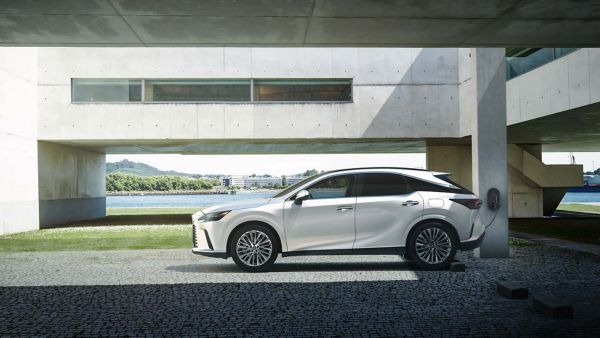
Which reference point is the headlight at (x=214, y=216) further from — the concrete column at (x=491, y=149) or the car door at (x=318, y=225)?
the concrete column at (x=491, y=149)

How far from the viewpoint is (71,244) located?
14.6m

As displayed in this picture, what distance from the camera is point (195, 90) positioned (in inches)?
820

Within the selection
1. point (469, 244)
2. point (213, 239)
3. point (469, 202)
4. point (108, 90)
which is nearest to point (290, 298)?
point (213, 239)

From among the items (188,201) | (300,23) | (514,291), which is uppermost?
(300,23)

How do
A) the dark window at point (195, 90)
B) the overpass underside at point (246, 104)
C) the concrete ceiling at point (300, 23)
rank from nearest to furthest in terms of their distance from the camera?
the concrete ceiling at point (300, 23) → the overpass underside at point (246, 104) → the dark window at point (195, 90)

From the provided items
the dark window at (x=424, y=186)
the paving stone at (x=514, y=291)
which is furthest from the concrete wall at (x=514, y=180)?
the paving stone at (x=514, y=291)

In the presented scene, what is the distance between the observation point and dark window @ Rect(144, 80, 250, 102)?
2075 centimetres

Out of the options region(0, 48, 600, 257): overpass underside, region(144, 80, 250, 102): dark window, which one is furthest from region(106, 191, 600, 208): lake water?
region(144, 80, 250, 102): dark window

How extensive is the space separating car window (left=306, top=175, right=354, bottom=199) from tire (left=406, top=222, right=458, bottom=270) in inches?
51.8

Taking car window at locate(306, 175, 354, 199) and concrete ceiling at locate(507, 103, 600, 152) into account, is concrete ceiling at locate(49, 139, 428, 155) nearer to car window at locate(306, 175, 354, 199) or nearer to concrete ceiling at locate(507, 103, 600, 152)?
concrete ceiling at locate(507, 103, 600, 152)

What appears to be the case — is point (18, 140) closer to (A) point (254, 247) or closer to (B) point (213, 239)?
(B) point (213, 239)

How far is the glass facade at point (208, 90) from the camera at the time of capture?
20.7 metres

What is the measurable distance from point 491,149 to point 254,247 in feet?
16.3

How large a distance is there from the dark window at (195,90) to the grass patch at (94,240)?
485 centimetres
